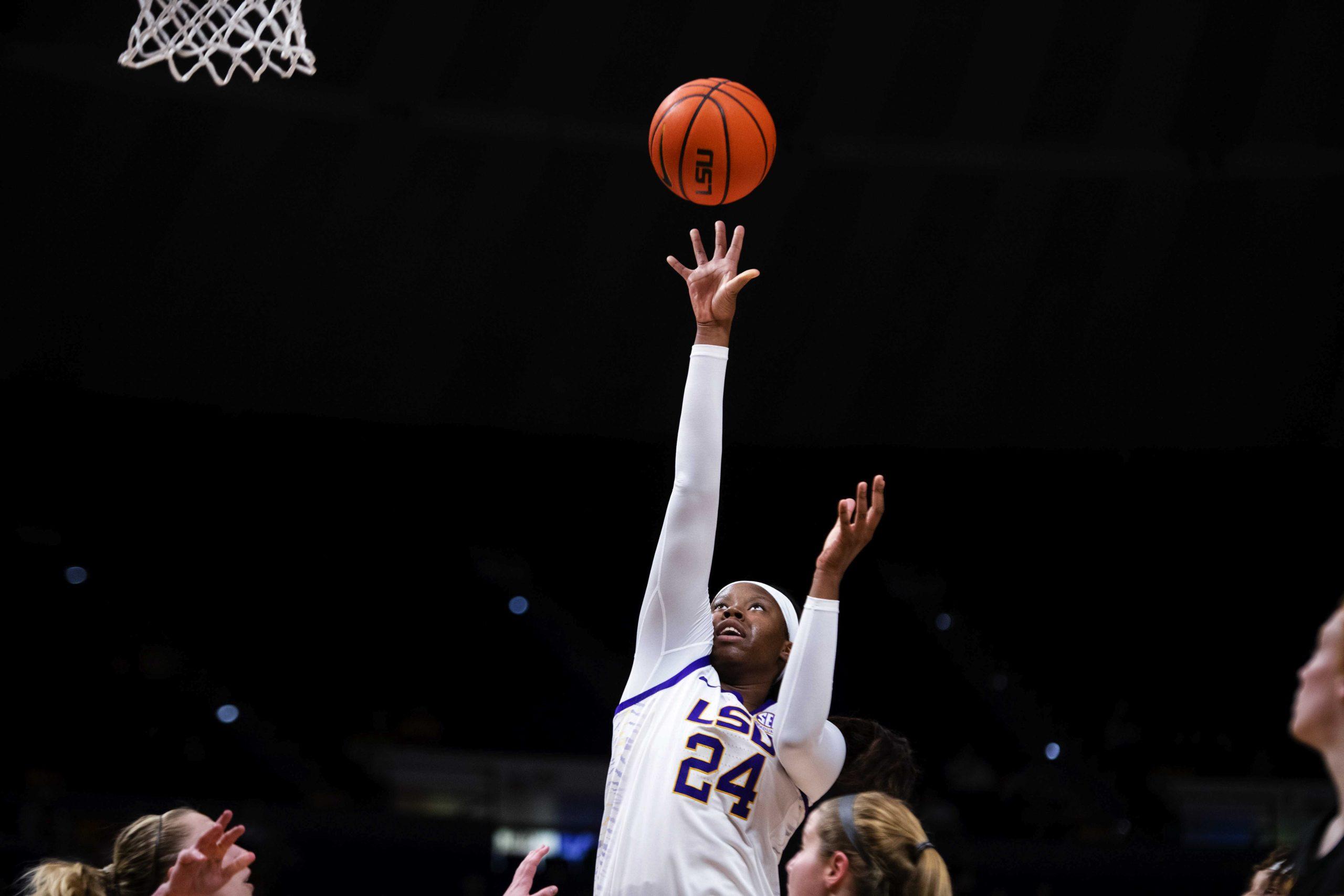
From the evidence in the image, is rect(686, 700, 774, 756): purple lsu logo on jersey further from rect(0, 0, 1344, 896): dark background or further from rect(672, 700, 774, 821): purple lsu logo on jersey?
rect(0, 0, 1344, 896): dark background

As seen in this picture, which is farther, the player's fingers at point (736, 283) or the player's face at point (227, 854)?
the player's fingers at point (736, 283)

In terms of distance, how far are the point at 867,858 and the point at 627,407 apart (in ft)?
29.1

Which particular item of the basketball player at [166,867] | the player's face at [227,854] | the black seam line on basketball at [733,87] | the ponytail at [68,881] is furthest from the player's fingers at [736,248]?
the ponytail at [68,881]

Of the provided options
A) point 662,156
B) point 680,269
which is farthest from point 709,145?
point 680,269

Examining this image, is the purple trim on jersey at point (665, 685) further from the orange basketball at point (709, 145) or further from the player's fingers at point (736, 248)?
the orange basketball at point (709, 145)

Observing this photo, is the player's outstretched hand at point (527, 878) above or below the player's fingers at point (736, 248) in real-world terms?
below

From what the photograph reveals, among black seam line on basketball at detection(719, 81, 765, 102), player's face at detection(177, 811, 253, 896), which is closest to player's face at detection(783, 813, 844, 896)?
player's face at detection(177, 811, 253, 896)

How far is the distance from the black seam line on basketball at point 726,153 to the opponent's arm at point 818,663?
154 centimetres

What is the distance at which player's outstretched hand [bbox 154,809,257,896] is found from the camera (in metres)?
2.86

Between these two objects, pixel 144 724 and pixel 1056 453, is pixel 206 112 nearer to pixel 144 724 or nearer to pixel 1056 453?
pixel 144 724

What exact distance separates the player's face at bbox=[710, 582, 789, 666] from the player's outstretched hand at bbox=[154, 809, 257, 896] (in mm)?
1399

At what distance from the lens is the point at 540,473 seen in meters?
11.9

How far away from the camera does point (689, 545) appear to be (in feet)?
12.1

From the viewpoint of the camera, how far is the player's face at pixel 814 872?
2688 millimetres
